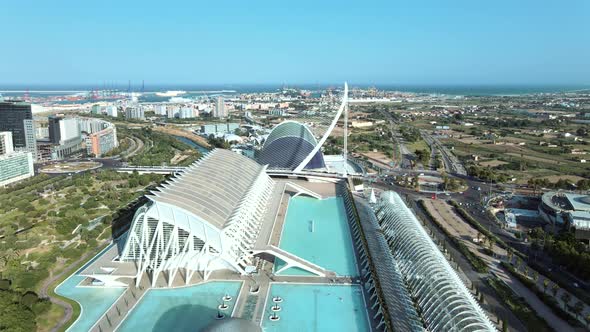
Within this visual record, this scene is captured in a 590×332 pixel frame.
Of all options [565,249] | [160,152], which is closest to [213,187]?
[565,249]

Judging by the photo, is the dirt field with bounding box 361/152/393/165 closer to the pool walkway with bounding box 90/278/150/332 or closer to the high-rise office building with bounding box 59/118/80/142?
the pool walkway with bounding box 90/278/150/332

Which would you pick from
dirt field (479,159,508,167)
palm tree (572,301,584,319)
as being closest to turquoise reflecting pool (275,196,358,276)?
palm tree (572,301,584,319)

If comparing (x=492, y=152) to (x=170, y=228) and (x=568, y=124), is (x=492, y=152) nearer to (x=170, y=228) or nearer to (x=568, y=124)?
(x=568, y=124)

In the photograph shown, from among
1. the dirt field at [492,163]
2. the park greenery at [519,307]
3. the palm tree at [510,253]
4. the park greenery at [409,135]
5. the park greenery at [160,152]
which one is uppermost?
the park greenery at [409,135]

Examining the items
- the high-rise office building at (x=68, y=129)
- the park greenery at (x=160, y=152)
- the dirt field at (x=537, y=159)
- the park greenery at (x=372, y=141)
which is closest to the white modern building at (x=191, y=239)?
the park greenery at (x=160, y=152)

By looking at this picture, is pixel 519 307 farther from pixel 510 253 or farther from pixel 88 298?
pixel 88 298

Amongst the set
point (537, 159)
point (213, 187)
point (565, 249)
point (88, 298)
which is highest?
point (213, 187)

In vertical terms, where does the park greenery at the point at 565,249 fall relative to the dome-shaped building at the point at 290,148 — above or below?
below

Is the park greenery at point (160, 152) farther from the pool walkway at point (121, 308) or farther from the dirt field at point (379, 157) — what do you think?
the pool walkway at point (121, 308)
